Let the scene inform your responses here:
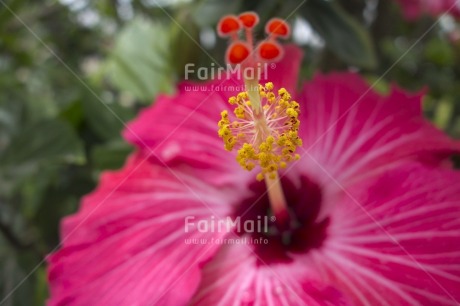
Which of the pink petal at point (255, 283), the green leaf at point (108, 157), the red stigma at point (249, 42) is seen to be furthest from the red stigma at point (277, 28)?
the green leaf at point (108, 157)

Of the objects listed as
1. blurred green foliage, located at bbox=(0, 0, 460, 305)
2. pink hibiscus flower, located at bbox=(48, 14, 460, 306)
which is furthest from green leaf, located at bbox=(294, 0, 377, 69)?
pink hibiscus flower, located at bbox=(48, 14, 460, 306)

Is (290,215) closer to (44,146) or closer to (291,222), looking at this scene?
(291,222)

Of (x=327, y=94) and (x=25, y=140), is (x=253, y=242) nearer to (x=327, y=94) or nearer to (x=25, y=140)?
(x=327, y=94)

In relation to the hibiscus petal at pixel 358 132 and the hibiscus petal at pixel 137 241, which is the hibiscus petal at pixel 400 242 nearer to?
the hibiscus petal at pixel 358 132

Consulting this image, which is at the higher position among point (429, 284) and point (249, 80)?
point (249, 80)

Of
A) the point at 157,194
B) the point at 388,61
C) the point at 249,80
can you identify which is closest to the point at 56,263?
the point at 157,194

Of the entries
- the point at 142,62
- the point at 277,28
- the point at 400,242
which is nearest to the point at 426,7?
the point at 142,62
